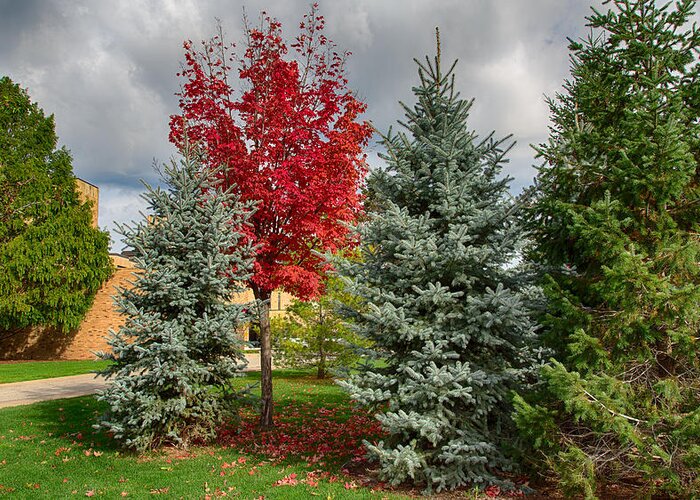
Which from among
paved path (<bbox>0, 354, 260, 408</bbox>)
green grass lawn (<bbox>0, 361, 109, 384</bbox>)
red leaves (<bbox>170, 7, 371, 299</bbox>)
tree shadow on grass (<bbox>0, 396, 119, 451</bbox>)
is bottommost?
tree shadow on grass (<bbox>0, 396, 119, 451</bbox>)

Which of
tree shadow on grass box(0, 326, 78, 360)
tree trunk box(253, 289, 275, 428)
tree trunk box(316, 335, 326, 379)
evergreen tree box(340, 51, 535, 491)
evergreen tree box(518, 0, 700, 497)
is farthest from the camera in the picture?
tree shadow on grass box(0, 326, 78, 360)

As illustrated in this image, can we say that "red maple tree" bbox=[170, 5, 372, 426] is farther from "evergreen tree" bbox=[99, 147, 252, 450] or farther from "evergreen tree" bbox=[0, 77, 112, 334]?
"evergreen tree" bbox=[0, 77, 112, 334]

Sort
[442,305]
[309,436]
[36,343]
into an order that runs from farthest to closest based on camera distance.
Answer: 1. [36,343]
2. [309,436]
3. [442,305]

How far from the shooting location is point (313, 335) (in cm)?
1548

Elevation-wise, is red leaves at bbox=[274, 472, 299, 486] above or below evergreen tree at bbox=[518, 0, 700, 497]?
below

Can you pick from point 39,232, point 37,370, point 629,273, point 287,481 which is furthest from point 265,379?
point 39,232

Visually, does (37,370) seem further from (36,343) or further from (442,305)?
(442,305)

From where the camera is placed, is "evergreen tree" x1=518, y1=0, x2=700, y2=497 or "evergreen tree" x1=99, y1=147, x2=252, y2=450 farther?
"evergreen tree" x1=99, y1=147, x2=252, y2=450

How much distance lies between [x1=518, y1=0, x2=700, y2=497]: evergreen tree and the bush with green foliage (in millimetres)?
10067

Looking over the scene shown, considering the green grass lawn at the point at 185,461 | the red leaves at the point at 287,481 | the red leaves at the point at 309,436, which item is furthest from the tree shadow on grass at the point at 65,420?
the red leaves at the point at 287,481

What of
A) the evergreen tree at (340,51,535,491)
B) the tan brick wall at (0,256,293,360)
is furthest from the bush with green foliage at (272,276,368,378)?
the evergreen tree at (340,51,535,491)

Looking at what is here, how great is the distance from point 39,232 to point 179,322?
1646cm

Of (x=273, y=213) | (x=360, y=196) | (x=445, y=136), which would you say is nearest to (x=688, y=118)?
(x=445, y=136)

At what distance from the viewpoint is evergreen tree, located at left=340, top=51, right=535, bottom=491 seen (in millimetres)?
5395
